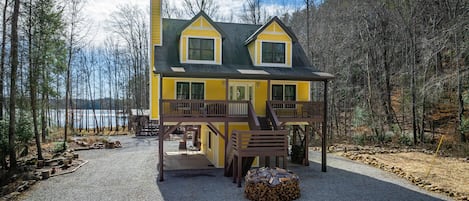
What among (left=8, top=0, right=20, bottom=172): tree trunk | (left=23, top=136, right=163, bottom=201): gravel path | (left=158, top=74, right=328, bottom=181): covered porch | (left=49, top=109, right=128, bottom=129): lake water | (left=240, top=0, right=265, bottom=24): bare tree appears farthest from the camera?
(left=49, top=109, right=128, bottom=129): lake water

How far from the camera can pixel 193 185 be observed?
11.3 meters

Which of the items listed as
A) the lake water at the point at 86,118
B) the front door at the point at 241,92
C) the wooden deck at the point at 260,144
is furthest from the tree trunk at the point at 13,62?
the lake water at the point at 86,118

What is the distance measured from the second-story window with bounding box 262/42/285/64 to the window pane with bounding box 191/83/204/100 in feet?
10.9

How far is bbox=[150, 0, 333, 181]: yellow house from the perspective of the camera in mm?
12984

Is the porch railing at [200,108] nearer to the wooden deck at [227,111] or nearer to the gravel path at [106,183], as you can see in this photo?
the wooden deck at [227,111]

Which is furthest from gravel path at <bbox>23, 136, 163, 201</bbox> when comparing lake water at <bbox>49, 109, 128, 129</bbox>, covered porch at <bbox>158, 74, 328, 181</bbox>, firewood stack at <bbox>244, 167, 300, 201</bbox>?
lake water at <bbox>49, 109, 128, 129</bbox>

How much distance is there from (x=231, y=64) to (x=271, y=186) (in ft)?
23.0

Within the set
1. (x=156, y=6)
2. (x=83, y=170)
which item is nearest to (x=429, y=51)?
(x=156, y=6)

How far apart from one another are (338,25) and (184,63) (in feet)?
51.2

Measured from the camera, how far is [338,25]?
971 inches

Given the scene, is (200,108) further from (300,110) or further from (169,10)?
(169,10)

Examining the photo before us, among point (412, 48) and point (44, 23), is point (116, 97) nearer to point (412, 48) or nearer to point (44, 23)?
point (44, 23)

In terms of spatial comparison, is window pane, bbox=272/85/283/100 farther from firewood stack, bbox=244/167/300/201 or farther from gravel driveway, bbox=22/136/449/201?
firewood stack, bbox=244/167/300/201

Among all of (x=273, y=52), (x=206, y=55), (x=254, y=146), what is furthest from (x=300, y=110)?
(x=206, y=55)
